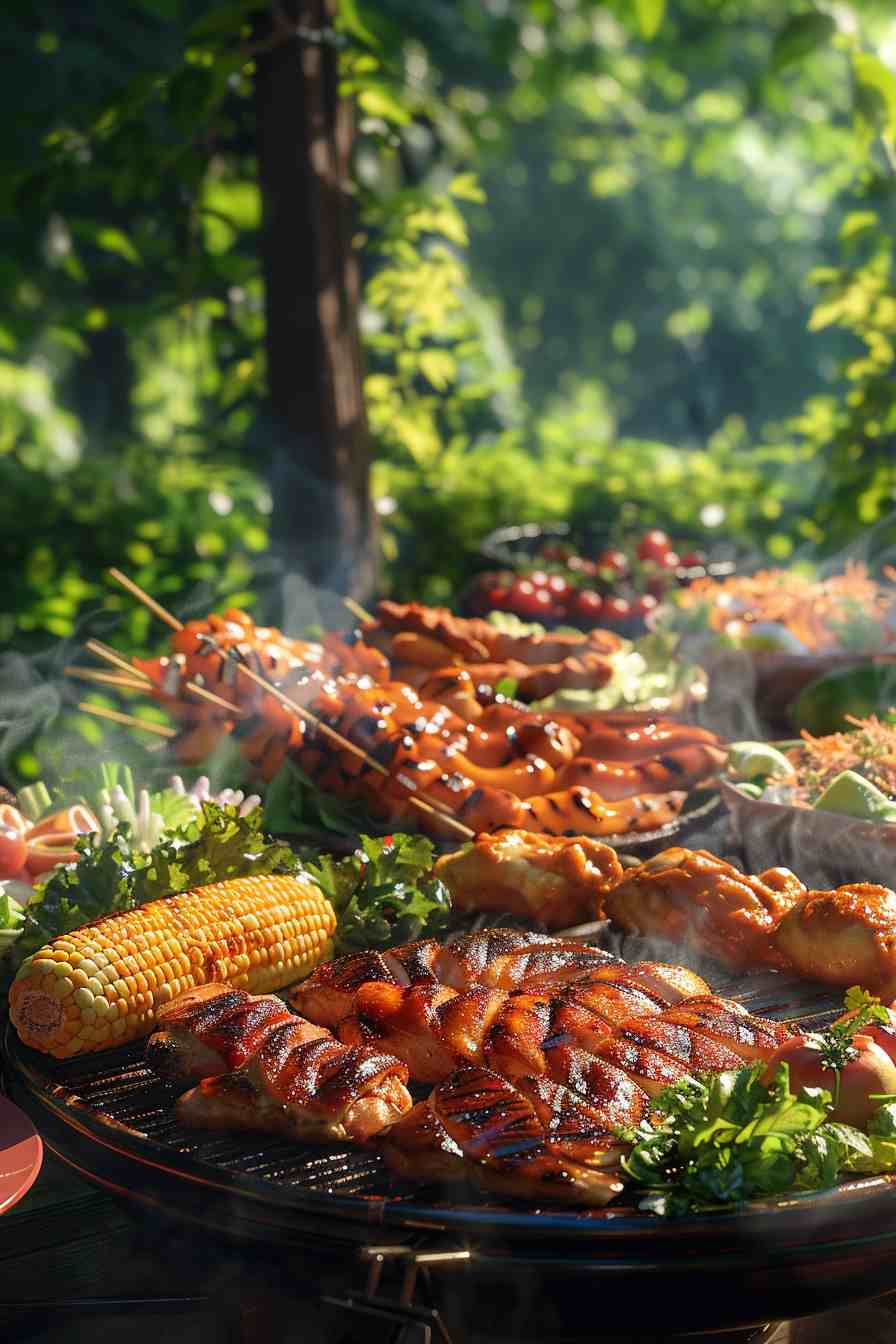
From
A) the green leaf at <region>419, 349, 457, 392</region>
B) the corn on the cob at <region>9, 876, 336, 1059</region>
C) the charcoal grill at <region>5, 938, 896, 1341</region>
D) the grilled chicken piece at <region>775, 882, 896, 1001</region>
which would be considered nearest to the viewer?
the charcoal grill at <region>5, 938, 896, 1341</region>

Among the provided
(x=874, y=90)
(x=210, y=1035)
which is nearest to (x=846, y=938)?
(x=210, y=1035)

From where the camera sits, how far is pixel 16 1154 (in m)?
2.46

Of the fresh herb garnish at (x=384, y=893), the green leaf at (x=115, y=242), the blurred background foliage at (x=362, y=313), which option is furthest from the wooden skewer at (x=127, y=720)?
the green leaf at (x=115, y=242)

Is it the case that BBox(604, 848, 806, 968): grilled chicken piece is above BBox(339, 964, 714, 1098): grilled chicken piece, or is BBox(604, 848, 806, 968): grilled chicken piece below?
below

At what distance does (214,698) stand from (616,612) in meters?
3.08

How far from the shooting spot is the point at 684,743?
4.38m

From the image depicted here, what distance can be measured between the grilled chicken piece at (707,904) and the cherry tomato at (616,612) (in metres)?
3.15

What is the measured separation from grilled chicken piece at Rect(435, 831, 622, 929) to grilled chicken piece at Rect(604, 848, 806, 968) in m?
0.07

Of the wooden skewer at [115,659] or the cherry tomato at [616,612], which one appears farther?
the cherry tomato at [616,612]

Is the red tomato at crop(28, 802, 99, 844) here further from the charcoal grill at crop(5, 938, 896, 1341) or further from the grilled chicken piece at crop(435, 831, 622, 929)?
the charcoal grill at crop(5, 938, 896, 1341)

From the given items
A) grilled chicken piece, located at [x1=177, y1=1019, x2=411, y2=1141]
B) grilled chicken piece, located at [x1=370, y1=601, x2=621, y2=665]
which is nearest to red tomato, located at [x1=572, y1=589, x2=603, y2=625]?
grilled chicken piece, located at [x1=370, y1=601, x2=621, y2=665]

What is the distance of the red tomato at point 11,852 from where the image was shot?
3.81 m

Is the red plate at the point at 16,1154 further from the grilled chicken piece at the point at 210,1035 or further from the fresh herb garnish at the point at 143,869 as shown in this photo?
the fresh herb garnish at the point at 143,869

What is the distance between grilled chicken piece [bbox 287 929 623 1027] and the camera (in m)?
2.89
